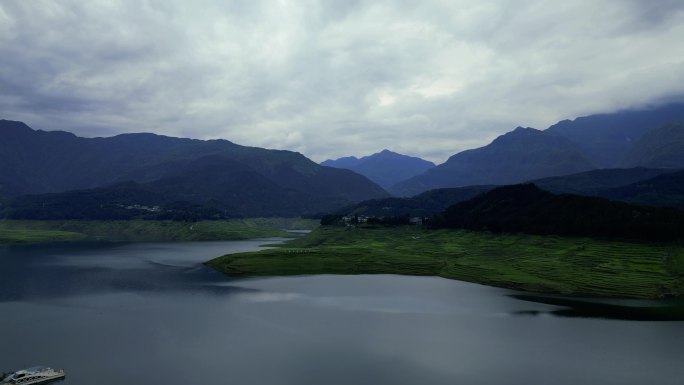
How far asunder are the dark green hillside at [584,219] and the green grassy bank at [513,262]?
4.33 meters

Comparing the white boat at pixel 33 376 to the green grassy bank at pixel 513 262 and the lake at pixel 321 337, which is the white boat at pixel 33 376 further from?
the green grassy bank at pixel 513 262

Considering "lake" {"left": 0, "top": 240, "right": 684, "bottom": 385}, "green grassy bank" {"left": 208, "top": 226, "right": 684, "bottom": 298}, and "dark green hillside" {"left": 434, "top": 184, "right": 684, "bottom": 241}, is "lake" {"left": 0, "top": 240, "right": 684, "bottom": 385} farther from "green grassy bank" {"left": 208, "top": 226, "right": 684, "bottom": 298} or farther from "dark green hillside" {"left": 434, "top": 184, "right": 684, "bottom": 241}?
"dark green hillside" {"left": 434, "top": 184, "right": 684, "bottom": 241}

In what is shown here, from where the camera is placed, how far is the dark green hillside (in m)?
132

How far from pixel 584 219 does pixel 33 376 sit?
484 feet

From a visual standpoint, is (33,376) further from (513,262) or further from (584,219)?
(584,219)

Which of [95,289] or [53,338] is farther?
[95,289]

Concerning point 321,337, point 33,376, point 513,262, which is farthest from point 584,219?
point 33,376

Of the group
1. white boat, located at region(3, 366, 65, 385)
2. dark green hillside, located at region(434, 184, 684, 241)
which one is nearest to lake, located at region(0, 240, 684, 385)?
white boat, located at region(3, 366, 65, 385)

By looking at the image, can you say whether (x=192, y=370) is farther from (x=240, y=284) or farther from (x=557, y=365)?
(x=240, y=284)

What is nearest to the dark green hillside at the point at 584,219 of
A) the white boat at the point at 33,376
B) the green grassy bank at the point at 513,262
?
the green grassy bank at the point at 513,262

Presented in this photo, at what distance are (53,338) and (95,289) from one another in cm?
4591

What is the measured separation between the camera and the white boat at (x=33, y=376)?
5325 cm

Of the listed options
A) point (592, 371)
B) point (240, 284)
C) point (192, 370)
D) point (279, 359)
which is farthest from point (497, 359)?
point (240, 284)

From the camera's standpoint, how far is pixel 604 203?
15550 cm
